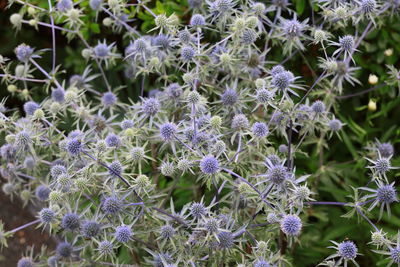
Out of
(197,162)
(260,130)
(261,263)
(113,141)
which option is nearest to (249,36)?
(260,130)

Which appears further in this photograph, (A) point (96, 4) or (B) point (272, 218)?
(A) point (96, 4)

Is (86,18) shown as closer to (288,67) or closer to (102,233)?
(288,67)

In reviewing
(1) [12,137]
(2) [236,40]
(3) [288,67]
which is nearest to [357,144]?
(3) [288,67]

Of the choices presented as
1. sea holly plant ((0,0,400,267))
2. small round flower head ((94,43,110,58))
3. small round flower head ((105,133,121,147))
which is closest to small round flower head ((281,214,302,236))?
sea holly plant ((0,0,400,267))

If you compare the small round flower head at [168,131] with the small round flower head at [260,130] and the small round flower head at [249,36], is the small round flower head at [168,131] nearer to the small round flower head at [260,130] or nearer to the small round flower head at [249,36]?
the small round flower head at [260,130]

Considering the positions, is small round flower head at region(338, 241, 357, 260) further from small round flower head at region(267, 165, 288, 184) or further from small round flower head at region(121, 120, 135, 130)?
small round flower head at region(121, 120, 135, 130)

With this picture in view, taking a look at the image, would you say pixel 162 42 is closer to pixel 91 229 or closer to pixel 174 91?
pixel 174 91
